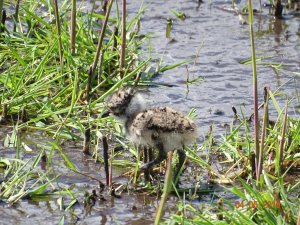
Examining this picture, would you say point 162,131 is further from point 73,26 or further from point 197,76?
point 197,76

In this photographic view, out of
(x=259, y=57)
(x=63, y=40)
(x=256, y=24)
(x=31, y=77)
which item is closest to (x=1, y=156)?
(x=31, y=77)

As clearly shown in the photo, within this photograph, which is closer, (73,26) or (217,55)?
A: (73,26)

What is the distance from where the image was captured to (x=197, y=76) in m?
7.04

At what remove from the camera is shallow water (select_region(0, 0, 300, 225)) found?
479 centimetres

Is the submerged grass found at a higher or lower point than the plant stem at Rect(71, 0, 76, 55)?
lower

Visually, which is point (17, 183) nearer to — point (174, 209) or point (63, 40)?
point (174, 209)

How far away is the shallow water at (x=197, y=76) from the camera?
4.79 meters

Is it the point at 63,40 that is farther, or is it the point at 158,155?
the point at 63,40

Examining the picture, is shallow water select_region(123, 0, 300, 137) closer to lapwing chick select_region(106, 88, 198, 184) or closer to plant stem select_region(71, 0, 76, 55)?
plant stem select_region(71, 0, 76, 55)

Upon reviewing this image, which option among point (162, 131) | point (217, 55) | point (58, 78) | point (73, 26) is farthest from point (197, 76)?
point (162, 131)

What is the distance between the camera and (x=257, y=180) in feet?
15.6

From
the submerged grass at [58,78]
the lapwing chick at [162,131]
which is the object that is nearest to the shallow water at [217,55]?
the submerged grass at [58,78]

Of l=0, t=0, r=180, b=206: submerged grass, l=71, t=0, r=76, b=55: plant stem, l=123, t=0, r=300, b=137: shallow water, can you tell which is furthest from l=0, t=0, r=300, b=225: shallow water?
l=71, t=0, r=76, b=55: plant stem

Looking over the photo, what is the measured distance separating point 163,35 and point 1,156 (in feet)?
9.20
